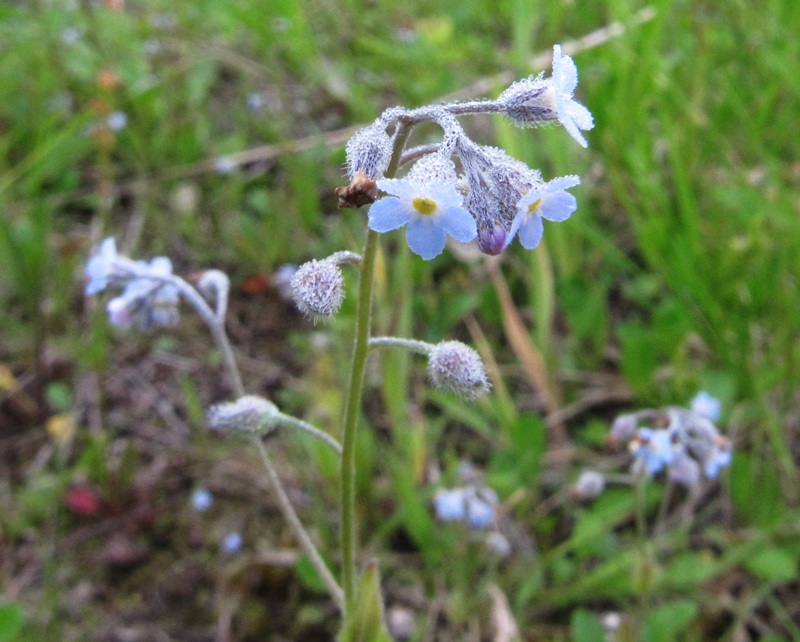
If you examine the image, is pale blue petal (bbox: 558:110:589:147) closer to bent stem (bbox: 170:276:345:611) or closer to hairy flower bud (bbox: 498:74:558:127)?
hairy flower bud (bbox: 498:74:558:127)

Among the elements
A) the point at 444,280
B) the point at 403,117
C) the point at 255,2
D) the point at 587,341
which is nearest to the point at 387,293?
the point at 444,280

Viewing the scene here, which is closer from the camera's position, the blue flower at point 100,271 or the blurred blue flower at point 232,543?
the blue flower at point 100,271

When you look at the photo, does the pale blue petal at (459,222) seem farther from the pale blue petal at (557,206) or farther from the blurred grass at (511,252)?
the blurred grass at (511,252)

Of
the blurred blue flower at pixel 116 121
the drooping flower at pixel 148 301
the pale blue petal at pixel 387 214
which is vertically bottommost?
the blurred blue flower at pixel 116 121

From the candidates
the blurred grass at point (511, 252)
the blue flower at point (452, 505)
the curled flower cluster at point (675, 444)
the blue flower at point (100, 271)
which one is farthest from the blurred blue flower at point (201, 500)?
the curled flower cluster at point (675, 444)

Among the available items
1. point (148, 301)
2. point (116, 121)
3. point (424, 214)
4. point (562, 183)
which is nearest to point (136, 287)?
point (148, 301)

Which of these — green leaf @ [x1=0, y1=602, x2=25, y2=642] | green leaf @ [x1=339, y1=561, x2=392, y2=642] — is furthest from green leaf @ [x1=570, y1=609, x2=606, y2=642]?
green leaf @ [x1=0, y1=602, x2=25, y2=642]

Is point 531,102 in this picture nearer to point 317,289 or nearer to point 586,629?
point 317,289
